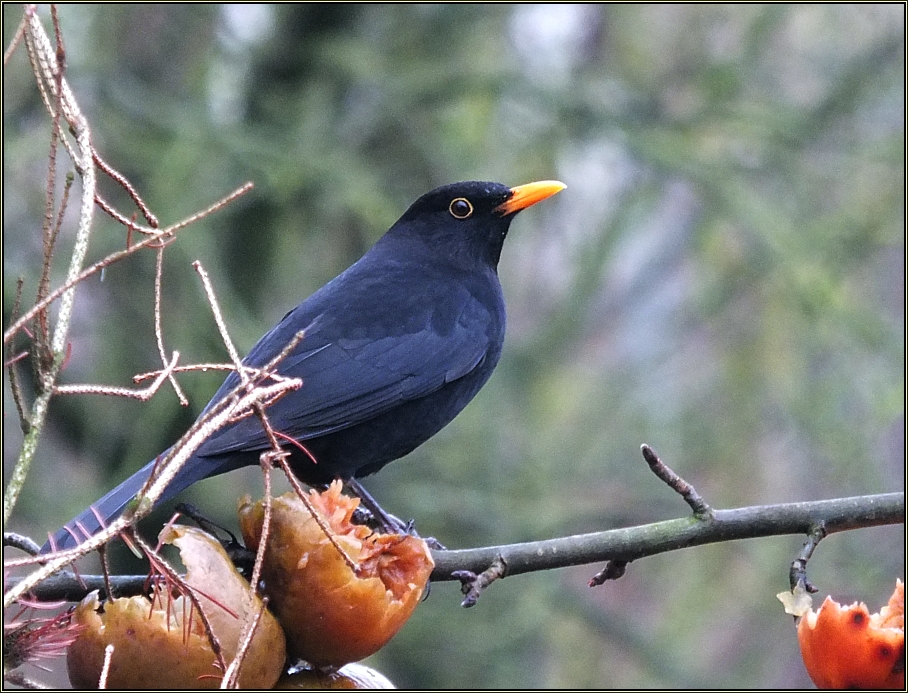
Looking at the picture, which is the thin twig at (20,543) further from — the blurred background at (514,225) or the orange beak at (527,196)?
the blurred background at (514,225)

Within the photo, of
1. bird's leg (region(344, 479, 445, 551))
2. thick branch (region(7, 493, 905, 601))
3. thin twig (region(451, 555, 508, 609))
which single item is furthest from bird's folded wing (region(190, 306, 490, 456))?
thick branch (region(7, 493, 905, 601))

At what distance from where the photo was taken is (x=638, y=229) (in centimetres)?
778

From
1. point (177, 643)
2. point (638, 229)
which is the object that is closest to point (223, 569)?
point (177, 643)

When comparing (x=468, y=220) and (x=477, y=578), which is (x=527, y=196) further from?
(x=477, y=578)

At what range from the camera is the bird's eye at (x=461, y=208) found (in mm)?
4410

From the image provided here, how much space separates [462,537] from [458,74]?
2.78 metres

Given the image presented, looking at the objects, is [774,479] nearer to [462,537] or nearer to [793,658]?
[793,658]

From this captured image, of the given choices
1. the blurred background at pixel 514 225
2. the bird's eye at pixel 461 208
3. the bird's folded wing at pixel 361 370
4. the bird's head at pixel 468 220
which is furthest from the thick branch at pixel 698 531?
the blurred background at pixel 514 225

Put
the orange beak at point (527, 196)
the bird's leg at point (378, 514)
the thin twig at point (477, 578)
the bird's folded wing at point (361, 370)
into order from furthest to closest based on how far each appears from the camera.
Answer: the orange beak at point (527, 196) < the bird's leg at point (378, 514) < the bird's folded wing at point (361, 370) < the thin twig at point (477, 578)

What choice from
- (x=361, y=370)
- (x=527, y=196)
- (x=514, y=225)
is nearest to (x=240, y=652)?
(x=361, y=370)

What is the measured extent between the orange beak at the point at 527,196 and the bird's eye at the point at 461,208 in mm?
116

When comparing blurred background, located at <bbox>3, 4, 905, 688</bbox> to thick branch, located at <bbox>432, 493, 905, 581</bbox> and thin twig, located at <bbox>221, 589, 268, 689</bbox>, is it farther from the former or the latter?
thin twig, located at <bbox>221, 589, 268, 689</bbox>

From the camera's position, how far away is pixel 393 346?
381cm

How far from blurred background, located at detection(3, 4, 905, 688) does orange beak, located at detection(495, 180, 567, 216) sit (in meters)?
1.48
